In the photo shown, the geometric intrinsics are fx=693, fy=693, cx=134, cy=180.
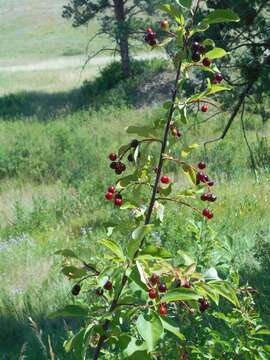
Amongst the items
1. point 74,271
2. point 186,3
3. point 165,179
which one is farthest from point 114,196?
point 186,3

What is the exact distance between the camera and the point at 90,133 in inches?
707

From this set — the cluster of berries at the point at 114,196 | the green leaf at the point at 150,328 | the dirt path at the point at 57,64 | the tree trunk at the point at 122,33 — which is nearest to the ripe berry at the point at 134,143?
the cluster of berries at the point at 114,196

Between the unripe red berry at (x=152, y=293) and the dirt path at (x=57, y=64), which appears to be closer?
the unripe red berry at (x=152, y=293)

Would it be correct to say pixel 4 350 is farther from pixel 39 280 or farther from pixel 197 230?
pixel 197 230

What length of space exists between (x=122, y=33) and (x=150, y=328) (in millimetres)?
21236

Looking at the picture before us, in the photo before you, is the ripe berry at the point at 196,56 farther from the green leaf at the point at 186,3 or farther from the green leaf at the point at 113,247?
the green leaf at the point at 113,247

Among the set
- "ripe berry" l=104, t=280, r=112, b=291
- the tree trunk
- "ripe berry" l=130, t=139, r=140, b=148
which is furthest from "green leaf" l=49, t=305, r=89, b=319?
the tree trunk

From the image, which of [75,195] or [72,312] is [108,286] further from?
[75,195]

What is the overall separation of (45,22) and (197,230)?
67525mm

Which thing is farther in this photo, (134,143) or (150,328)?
(134,143)

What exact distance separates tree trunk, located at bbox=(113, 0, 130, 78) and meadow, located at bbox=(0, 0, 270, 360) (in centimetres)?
52

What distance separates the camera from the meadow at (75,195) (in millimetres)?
5961

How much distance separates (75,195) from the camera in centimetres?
1163

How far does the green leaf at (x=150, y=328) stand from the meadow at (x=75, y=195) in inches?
20.1
